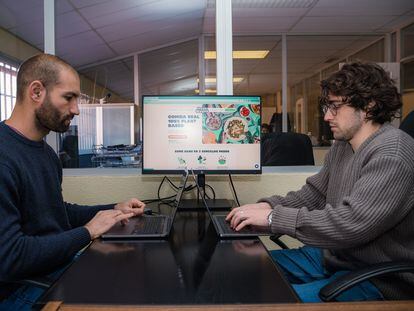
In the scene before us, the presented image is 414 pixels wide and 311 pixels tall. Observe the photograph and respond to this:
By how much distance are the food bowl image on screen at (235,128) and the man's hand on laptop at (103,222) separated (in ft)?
1.99

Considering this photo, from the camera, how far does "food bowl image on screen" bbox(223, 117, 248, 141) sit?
160 cm

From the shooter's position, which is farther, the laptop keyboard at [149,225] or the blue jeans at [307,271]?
the laptop keyboard at [149,225]

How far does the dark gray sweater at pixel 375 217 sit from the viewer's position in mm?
985

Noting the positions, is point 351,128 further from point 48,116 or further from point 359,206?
point 48,116

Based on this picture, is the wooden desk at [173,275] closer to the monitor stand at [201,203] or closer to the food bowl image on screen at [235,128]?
the monitor stand at [201,203]

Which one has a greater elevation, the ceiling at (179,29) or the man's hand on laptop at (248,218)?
the ceiling at (179,29)

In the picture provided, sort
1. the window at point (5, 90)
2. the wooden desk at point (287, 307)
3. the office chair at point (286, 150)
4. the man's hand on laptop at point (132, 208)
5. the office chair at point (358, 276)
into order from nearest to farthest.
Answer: the wooden desk at point (287, 307) → the office chair at point (358, 276) → the man's hand on laptop at point (132, 208) → the office chair at point (286, 150) → the window at point (5, 90)

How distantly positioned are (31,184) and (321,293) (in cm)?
89

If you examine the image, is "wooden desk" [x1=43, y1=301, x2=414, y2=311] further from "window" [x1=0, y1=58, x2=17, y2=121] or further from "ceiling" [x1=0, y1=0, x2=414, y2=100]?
"window" [x1=0, y1=58, x2=17, y2=121]

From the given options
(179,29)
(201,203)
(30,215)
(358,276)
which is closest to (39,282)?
(30,215)

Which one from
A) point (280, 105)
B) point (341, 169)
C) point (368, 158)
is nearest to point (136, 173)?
point (341, 169)

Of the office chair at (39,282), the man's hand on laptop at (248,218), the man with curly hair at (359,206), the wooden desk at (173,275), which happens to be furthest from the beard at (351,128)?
the office chair at (39,282)

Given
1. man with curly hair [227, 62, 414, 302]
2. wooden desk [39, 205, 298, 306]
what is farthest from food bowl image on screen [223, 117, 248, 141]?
wooden desk [39, 205, 298, 306]

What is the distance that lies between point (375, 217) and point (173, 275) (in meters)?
0.57
